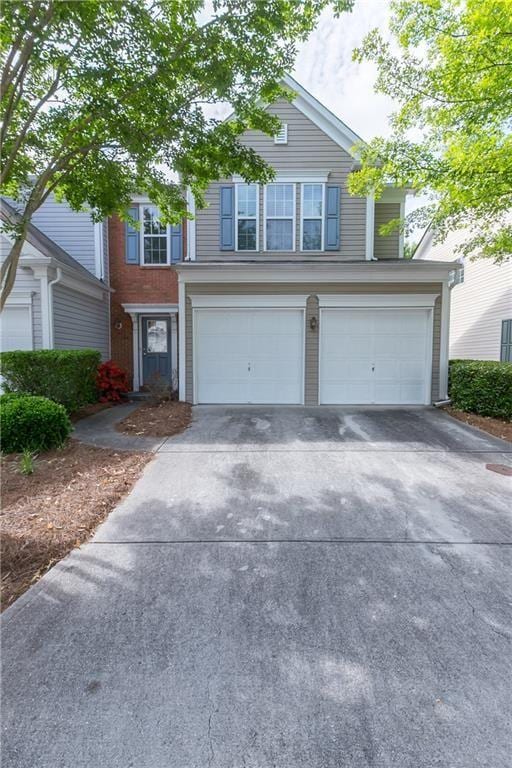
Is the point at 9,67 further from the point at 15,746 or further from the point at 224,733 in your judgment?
the point at 224,733

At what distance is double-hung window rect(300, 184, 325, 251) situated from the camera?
1017cm

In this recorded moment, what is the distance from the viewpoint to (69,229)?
11.5 metres

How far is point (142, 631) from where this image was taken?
243 cm

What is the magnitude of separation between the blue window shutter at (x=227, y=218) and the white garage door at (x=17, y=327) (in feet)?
16.5

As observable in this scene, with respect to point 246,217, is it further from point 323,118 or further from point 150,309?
point 150,309

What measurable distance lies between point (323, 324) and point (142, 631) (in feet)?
26.0

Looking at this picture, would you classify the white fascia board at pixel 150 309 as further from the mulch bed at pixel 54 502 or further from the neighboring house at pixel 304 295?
the mulch bed at pixel 54 502

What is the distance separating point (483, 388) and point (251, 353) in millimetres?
5144

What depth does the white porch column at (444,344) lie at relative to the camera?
9297 mm

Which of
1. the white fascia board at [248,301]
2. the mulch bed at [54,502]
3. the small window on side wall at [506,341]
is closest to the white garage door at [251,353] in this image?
the white fascia board at [248,301]

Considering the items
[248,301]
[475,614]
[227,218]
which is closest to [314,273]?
[248,301]

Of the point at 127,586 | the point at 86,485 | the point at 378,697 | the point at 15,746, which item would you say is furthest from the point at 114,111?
the point at 378,697

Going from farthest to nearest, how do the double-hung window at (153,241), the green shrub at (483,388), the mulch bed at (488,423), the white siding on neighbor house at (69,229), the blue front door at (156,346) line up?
the blue front door at (156,346), the double-hung window at (153,241), the white siding on neighbor house at (69,229), the green shrub at (483,388), the mulch bed at (488,423)

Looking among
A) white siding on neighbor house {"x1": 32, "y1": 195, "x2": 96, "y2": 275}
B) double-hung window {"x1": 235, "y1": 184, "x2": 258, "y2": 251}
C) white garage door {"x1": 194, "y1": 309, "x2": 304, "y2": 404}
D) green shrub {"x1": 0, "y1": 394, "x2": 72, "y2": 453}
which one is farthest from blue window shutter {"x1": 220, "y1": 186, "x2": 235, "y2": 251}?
green shrub {"x1": 0, "y1": 394, "x2": 72, "y2": 453}
